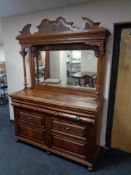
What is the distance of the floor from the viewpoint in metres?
1.98

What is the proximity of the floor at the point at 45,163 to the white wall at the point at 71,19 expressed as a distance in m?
0.34

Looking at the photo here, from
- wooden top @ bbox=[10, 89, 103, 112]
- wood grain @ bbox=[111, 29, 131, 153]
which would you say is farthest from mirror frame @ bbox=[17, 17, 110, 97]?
wood grain @ bbox=[111, 29, 131, 153]

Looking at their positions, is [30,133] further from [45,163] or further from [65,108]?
[65,108]

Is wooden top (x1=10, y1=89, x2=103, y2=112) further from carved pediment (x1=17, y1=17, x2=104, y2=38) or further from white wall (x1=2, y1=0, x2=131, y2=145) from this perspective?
carved pediment (x1=17, y1=17, x2=104, y2=38)

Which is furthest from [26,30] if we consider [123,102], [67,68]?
[123,102]

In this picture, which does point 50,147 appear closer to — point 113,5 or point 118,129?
point 118,129

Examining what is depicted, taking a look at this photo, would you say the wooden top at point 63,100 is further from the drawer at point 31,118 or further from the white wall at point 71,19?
the white wall at point 71,19

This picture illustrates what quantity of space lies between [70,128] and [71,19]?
159 cm

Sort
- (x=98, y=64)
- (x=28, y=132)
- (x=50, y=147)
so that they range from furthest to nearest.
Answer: (x=28, y=132) < (x=50, y=147) < (x=98, y=64)

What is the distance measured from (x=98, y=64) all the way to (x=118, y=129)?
1069 millimetres

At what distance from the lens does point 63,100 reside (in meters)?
2.09

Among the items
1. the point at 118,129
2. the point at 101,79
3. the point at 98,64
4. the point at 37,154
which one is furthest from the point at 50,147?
the point at 98,64

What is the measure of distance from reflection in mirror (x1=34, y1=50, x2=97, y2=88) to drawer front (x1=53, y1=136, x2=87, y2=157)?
0.85 meters

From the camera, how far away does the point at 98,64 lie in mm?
2092
